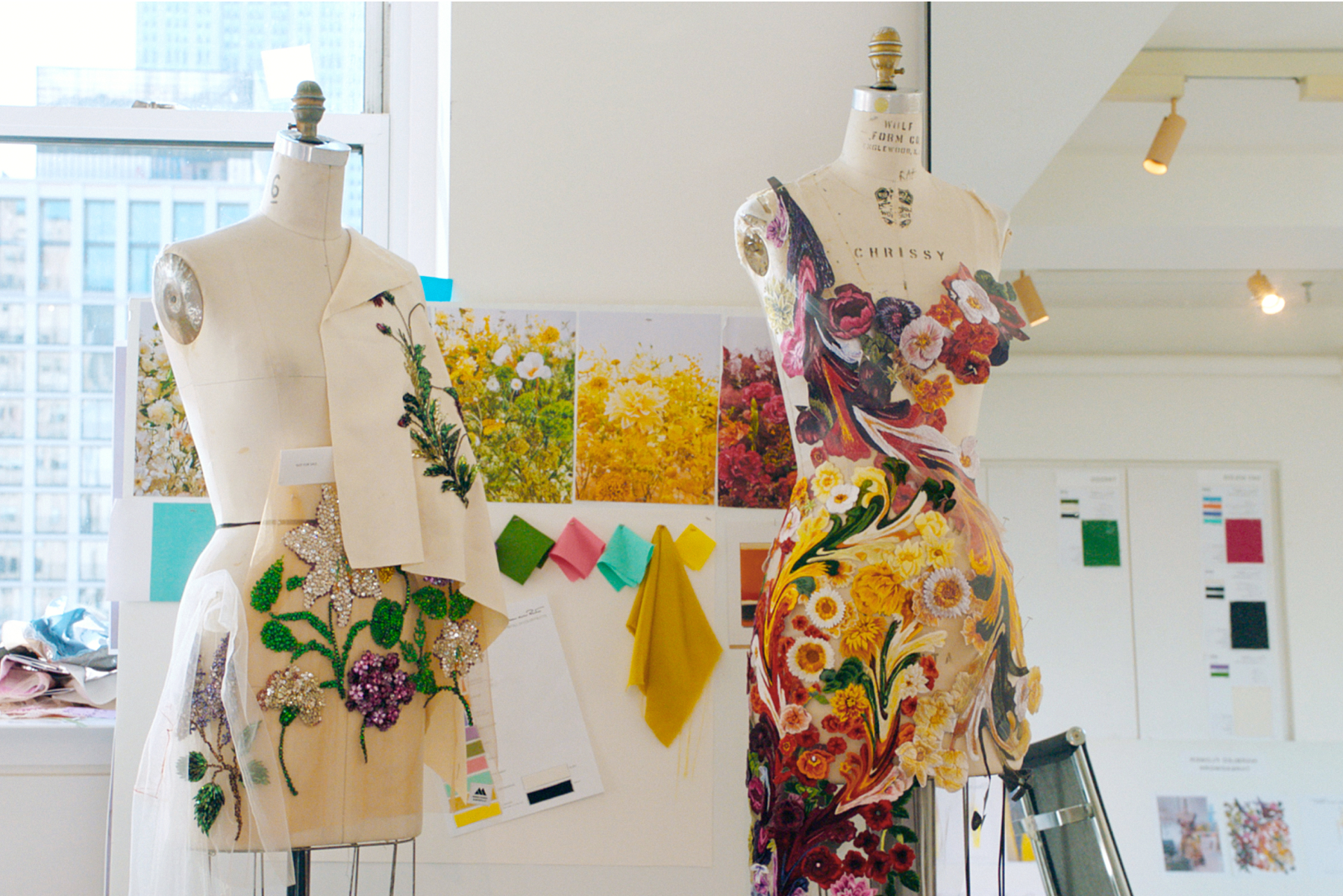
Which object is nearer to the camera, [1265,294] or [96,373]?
[1265,294]

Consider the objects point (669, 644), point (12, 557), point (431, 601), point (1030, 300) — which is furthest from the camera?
point (12, 557)

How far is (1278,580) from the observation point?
154 cm

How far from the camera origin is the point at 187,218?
231 cm

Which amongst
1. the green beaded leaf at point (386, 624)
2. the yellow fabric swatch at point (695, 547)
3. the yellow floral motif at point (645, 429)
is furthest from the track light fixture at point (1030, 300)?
the green beaded leaf at point (386, 624)

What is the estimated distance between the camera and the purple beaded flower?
1.28 meters

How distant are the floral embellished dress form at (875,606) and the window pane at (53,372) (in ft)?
5.67

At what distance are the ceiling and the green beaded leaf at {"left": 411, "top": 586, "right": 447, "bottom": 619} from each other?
945 millimetres

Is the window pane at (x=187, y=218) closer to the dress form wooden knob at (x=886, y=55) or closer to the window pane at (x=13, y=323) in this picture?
the window pane at (x=13, y=323)

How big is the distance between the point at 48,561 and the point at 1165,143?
89.8 inches

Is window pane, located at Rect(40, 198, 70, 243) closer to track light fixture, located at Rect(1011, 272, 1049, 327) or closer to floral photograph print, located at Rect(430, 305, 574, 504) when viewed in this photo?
floral photograph print, located at Rect(430, 305, 574, 504)

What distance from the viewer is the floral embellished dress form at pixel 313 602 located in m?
1.23

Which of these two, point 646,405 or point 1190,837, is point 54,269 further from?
point 1190,837

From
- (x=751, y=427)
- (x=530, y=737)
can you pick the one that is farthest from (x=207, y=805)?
(x=751, y=427)

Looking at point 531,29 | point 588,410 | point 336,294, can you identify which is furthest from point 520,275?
point 336,294
